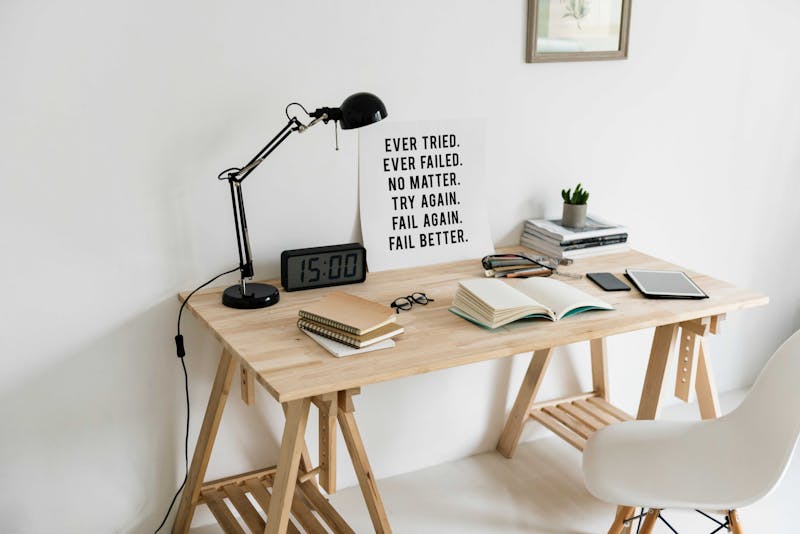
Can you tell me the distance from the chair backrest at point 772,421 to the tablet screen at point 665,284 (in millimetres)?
371

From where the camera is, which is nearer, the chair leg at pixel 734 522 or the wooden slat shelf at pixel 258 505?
the chair leg at pixel 734 522

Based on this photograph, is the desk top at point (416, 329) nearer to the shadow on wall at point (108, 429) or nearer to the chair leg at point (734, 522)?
the shadow on wall at point (108, 429)

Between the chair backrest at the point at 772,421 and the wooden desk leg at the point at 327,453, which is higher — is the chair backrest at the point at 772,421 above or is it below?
above

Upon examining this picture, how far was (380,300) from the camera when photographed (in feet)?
7.12

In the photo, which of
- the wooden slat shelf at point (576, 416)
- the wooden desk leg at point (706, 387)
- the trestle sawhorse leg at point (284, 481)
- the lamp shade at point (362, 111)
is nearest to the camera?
the trestle sawhorse leg at point (284, 481)

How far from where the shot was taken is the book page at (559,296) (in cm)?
206

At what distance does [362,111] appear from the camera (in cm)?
198

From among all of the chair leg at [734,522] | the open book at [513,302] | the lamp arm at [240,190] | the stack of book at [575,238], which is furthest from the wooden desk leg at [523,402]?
the lamp arm at [240,190]

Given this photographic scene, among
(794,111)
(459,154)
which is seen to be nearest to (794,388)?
(459,154)

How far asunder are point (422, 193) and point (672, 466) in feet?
3.44

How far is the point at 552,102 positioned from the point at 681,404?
139cm

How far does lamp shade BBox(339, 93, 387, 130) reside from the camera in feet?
6.50

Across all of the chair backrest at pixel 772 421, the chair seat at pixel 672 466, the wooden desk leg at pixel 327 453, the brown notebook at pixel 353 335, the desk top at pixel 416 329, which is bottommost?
the wooden desk leg at pixel 327 453

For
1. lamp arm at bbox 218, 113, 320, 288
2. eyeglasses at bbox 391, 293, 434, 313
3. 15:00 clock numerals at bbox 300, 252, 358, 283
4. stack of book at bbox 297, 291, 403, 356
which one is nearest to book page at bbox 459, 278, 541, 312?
eyeglasses at bbox 391, 293, 434, 313
